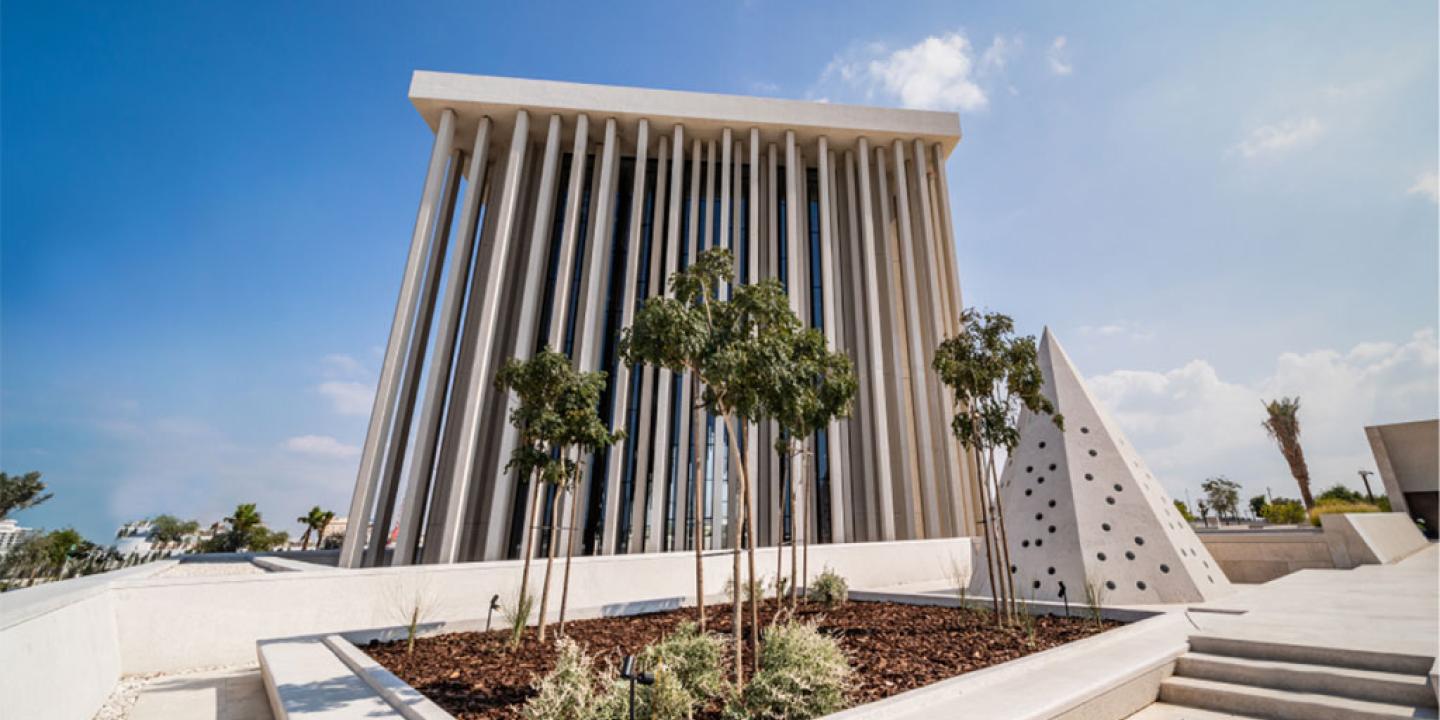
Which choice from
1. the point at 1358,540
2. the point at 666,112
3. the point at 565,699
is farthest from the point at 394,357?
the point at 1358,540

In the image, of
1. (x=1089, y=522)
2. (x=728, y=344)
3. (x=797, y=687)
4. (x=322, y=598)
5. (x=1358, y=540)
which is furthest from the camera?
(x=1358, y=540)

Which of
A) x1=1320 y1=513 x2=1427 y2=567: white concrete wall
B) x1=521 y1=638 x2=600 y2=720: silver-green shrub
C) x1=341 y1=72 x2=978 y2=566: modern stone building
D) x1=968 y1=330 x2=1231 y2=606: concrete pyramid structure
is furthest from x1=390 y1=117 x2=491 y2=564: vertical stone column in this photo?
x1=1320 y1=513 x2=1427 y2=567: white concrete wall

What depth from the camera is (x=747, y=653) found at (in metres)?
5.67

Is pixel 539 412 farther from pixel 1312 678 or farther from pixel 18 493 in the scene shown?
pixel 18 493

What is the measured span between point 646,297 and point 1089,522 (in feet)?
38.7

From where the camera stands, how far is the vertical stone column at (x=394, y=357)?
1373 centimetres

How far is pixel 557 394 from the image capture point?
7.30 meters

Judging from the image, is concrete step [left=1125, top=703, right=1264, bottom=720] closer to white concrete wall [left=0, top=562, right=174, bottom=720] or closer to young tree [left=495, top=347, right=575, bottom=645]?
young tree [left=495, top=347, right=575, bottom=645]

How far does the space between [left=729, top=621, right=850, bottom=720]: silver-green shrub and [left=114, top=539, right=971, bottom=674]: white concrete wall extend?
486 centimetres

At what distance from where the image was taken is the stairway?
423cm

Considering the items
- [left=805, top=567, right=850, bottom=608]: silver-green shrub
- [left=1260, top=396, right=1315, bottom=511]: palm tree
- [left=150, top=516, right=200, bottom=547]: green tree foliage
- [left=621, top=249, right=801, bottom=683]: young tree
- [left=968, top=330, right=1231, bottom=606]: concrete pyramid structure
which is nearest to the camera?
[left=621, top=249, right=801, bottom=683]: young tree

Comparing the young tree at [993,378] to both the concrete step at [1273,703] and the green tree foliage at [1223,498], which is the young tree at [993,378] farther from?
the green tree foliage at [1223,498]

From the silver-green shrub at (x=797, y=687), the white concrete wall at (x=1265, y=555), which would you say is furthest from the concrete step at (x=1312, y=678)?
the white concrete wall at (x=1265, y=555)

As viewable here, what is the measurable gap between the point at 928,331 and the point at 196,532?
237 feet
